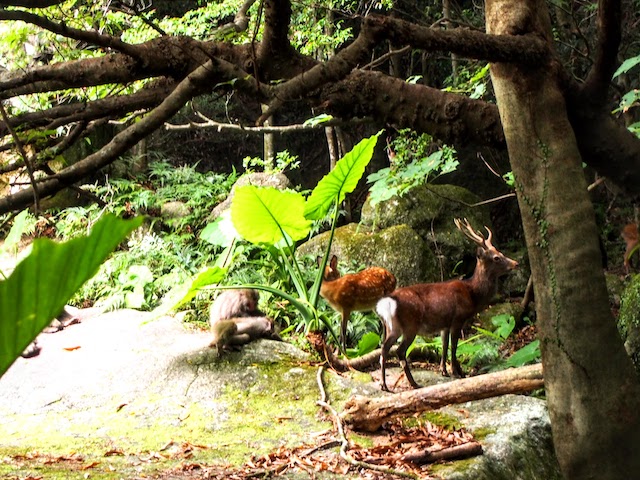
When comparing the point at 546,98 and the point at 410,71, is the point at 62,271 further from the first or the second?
the point at 410,71

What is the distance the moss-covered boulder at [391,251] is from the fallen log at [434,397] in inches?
143

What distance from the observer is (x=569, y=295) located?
3.06 meters

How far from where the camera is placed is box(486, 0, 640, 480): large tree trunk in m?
3.03

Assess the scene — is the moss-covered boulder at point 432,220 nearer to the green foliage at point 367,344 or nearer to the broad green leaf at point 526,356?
the green foliage at point 367,344

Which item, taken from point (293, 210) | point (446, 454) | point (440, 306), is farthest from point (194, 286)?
point (446, 454)

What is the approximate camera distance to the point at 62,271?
2.41 ft

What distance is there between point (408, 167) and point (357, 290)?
1464 mm

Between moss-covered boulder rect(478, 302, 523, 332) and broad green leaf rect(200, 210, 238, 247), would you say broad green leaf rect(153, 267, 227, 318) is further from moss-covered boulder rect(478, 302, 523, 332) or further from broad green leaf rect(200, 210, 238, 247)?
moss-covered boulder rect(478, 302, 523, 332)

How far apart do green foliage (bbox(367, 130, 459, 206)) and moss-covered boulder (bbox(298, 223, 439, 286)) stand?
3.11 ft

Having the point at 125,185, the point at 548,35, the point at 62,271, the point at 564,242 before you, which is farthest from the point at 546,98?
the point at 125,185

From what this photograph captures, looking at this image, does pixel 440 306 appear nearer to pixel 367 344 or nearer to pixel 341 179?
pixel 367 344

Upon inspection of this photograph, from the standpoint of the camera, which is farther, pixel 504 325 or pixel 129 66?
pixel 504 325

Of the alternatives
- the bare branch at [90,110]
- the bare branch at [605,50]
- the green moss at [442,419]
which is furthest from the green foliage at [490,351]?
the bare branch at [90,110]

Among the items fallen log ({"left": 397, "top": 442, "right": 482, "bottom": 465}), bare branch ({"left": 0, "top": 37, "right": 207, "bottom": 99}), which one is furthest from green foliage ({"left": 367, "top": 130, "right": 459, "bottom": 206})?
bare branch ({"left": 0, "top": 37, "right": 207, "bottom": 99})
